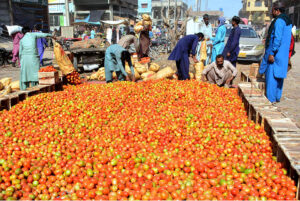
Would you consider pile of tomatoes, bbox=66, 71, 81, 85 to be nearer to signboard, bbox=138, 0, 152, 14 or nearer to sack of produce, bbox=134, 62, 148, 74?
sack of produce, bbox=134, 62, 148, 74

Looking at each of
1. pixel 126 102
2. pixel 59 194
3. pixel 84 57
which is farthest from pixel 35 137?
pixel 84 57

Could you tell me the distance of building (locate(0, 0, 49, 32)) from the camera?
2555 cm

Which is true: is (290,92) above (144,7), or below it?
below

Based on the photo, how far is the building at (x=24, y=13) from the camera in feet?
83.8

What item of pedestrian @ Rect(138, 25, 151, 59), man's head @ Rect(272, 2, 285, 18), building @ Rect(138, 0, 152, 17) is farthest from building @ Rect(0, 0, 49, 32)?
building @ Rect(138, 0, 152, 17)

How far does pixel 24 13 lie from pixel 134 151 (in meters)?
29.0

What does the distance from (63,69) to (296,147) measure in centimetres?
675

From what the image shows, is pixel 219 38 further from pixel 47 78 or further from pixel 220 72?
pixel 47 78

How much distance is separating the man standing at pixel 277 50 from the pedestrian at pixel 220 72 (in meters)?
1.08

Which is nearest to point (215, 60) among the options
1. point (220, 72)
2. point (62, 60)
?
point (220, 72)

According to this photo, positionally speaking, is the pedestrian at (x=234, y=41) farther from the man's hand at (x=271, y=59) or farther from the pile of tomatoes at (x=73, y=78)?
the pile of tomatoes at (x=73, y=78)

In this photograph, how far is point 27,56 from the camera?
7.50 metres

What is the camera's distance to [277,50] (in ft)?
20.9

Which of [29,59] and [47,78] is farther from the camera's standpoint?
[29,59]
